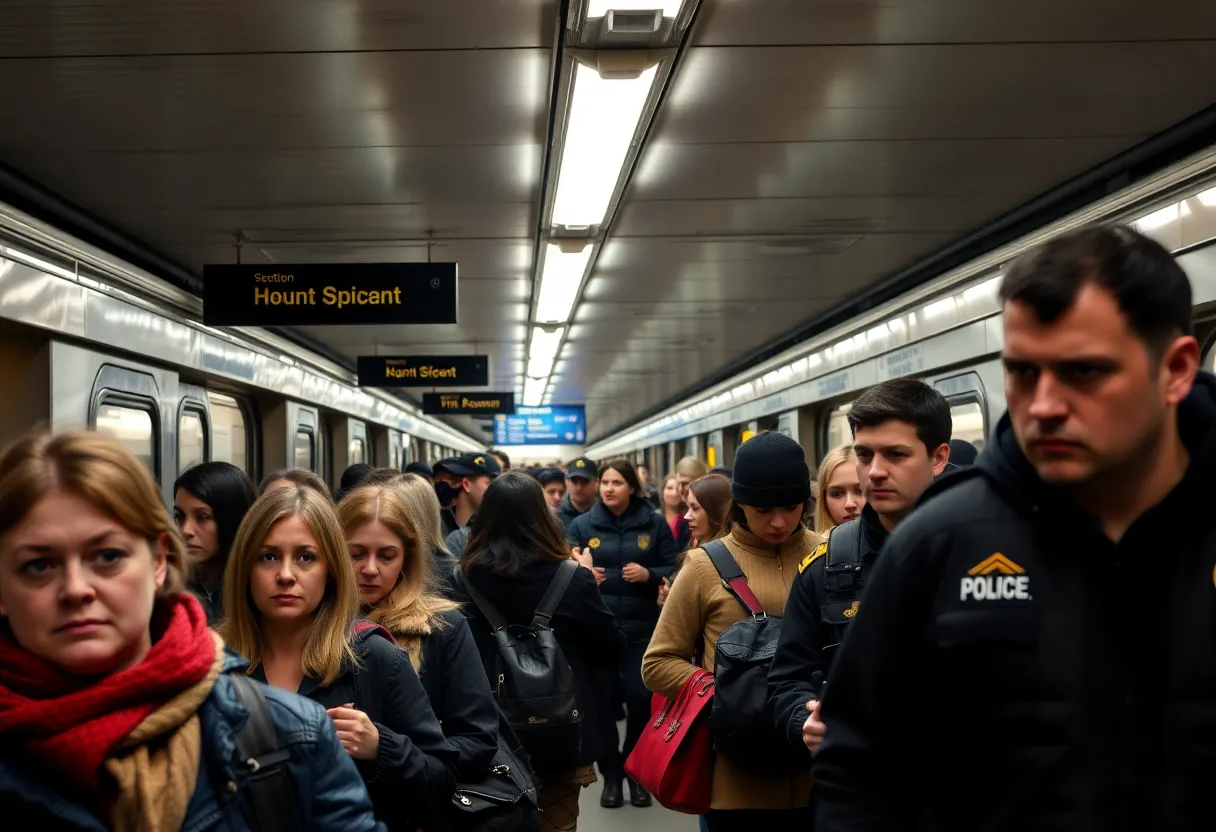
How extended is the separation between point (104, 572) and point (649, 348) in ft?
46.2

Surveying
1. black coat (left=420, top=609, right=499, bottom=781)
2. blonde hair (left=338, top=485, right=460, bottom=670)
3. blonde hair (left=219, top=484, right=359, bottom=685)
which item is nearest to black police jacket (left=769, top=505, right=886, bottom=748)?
black coat (left=420, top=609, right=499, bottom=781)

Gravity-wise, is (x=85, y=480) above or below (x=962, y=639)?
above

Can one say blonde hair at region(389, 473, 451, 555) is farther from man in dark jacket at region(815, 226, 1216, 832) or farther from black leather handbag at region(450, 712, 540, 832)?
man in dark jacket at region(815, 226, 1216, 832)

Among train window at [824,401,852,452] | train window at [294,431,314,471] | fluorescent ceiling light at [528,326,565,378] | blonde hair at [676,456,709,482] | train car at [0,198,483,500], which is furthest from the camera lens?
fluorescent ceiling light at [528,326,565,378]

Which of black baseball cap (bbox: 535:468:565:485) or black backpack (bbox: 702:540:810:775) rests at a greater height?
black baseball cap (bbox: 535:468:565:485)

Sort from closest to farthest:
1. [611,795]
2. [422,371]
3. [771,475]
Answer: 1. [771,475]
2. [611,795]
3. [422,371]

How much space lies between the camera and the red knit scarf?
159 centimetres

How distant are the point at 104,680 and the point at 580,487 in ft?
23.2

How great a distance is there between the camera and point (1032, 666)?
1.56m

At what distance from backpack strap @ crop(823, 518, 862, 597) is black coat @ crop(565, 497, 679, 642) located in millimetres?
4385

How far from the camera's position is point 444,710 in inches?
127

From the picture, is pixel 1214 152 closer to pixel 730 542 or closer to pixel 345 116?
pixel 730 542

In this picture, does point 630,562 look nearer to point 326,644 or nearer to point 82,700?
point 326,644

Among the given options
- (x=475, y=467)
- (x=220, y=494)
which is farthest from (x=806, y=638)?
(x=475, y=467)
